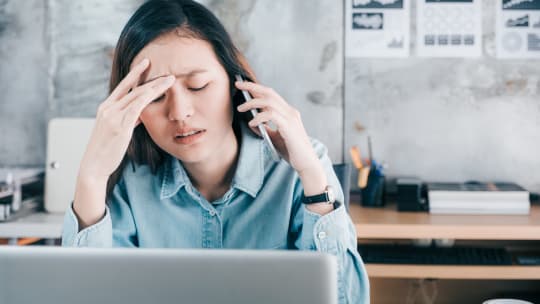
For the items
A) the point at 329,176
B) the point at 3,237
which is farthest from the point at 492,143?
the point at 3,237

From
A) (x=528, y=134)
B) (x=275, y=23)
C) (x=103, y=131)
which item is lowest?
(x=528, y=134)

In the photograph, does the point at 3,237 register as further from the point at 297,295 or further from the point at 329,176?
the point at 297,295

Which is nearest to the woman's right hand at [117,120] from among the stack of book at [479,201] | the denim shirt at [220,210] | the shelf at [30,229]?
the denim shirt at [220,210]

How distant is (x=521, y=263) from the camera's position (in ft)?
6.70

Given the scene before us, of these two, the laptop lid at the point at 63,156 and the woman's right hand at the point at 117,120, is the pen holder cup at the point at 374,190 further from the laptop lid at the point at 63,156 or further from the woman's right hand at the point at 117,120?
the woman's right hand at the point at 117,120

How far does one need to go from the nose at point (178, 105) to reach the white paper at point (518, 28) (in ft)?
5.90

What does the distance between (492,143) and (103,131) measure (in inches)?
75.0

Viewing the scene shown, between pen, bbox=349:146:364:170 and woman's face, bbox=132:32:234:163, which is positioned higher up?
woman's face, bbox=132:32:234:163

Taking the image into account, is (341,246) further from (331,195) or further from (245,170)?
(245,170)

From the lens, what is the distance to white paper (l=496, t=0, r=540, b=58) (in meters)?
2.44

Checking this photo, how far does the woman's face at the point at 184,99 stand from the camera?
112cm

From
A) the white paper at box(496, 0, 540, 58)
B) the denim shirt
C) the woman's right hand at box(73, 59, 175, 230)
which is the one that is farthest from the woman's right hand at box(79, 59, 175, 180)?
the white paper at box(496, 0, 540, 58)

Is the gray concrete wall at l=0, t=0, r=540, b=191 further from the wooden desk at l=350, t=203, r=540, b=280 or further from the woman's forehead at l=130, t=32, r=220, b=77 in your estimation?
the woman's forehead at l=130, t=32, r=220, b=77

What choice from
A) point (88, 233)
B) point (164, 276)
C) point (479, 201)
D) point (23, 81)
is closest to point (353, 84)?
point (479, 201)
